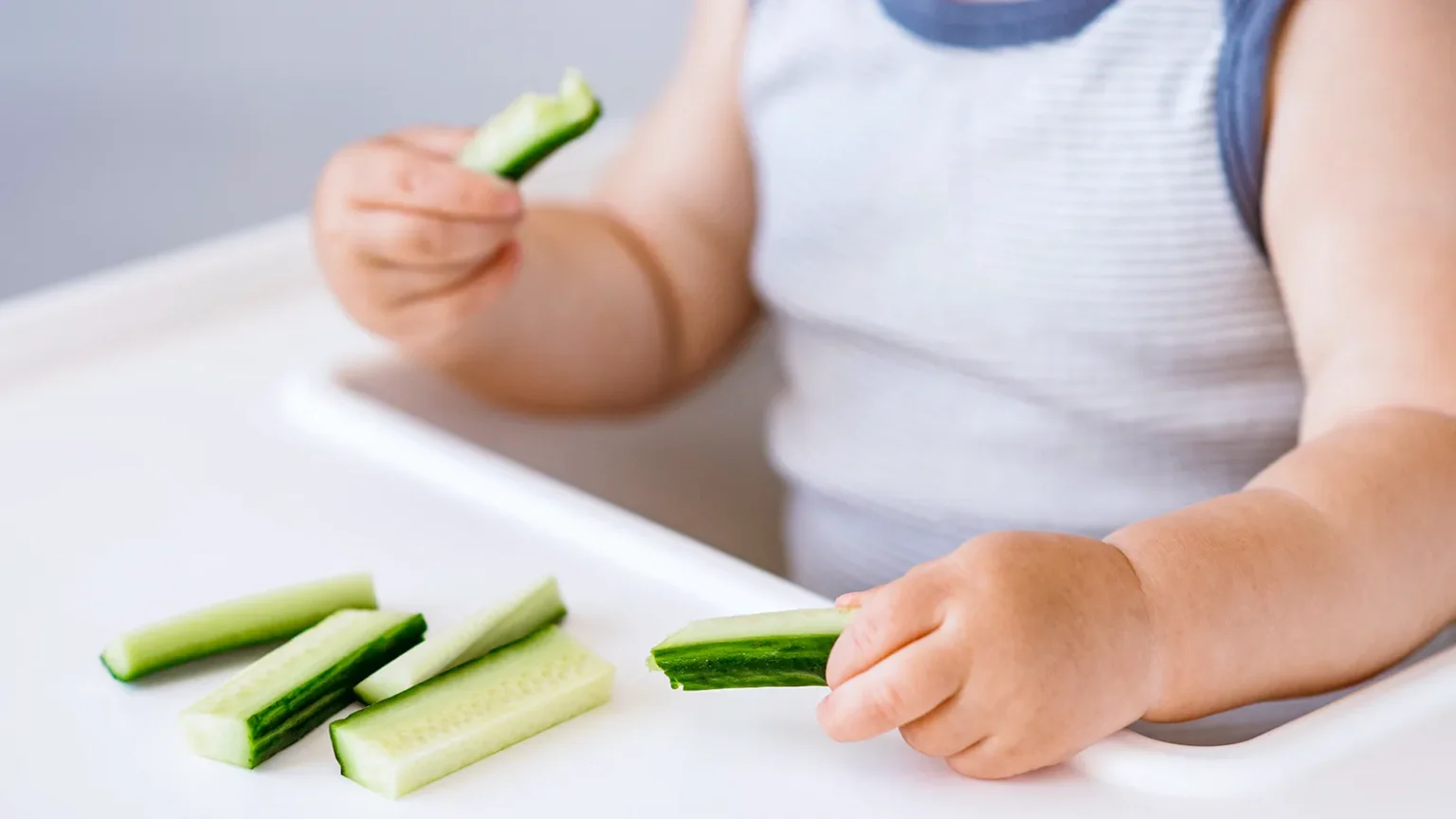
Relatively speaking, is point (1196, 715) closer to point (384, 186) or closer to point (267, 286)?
point (384, 186)

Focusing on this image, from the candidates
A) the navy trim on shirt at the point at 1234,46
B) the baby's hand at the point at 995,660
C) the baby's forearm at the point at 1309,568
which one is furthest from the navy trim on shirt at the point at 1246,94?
A: the baby's hand at the point at 995,660

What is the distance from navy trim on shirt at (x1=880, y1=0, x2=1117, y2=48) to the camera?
2.28ft

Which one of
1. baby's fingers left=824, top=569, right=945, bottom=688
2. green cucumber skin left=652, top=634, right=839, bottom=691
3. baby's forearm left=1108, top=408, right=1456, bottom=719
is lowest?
baby's forearm left=1108, top=408, right=1456, bottom=719

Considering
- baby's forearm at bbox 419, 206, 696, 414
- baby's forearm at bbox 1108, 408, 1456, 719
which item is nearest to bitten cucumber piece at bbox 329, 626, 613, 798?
baby's forearm at bbox 1108, 408, 1456, 719

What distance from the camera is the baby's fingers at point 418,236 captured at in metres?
0.64

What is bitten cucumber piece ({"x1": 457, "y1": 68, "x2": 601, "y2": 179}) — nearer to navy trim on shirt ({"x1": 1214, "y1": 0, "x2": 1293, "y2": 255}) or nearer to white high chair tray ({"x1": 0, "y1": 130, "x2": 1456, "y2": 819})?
white high chair tray ({"x1": 0, "y1": 130, "x2": 1456, "y2": 819})

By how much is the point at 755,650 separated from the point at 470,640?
0.10 meters

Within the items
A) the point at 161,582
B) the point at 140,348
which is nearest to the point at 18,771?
the point at 161,582

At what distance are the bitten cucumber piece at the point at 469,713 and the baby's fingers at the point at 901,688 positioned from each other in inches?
3.3

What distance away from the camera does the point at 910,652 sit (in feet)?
1.38

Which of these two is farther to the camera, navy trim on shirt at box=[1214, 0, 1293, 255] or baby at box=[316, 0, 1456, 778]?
navy trim on shirt at box=[1214, 0, 1293, 255]

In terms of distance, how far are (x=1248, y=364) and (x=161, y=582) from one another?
45 centimetres

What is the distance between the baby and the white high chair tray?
0.08 ft

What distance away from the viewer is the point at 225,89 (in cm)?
148
